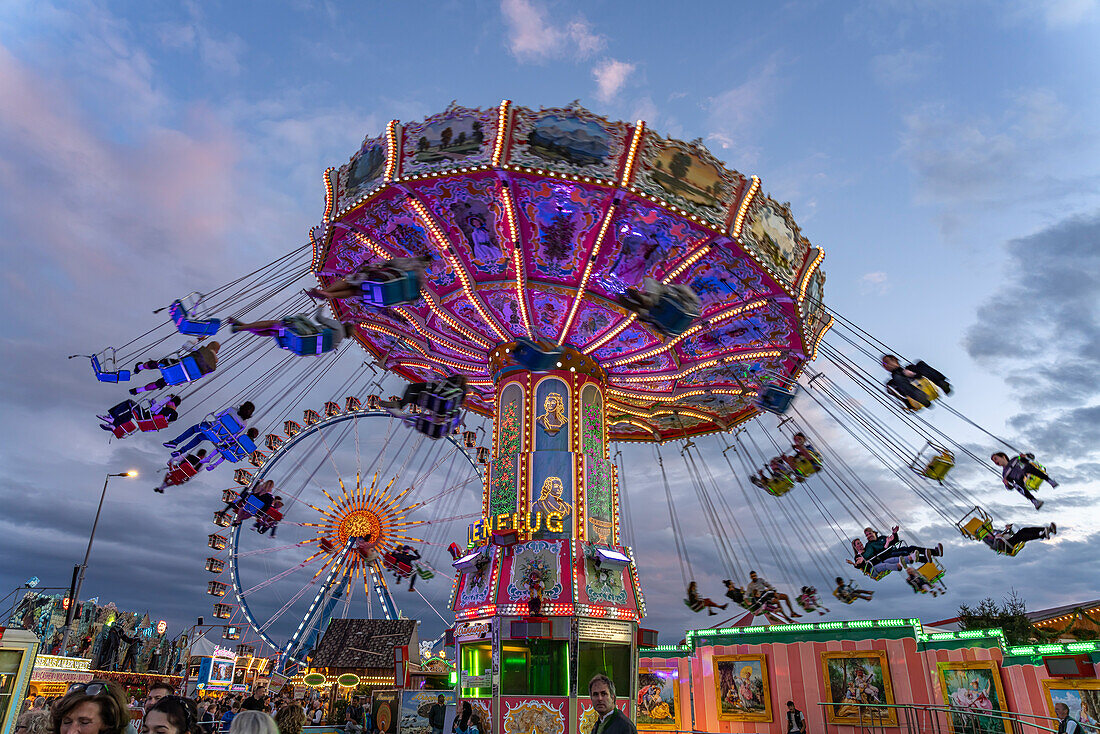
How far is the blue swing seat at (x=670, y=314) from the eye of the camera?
1205 centimetres

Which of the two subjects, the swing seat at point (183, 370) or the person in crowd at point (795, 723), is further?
the person in crowd at point (795, 723)

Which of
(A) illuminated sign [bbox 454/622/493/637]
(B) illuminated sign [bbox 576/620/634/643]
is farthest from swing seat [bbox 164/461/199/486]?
(B) illuminated sign [bbox 576/620/634/643]

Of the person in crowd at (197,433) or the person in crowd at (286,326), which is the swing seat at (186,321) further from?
the person in crowd at (197,433)

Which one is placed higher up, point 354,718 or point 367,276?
point 367,276

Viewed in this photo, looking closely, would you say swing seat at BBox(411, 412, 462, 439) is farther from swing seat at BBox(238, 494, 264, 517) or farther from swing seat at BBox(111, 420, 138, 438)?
swing seat at BBox(238, 494, 264, 517)

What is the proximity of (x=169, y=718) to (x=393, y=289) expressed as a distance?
935 cm

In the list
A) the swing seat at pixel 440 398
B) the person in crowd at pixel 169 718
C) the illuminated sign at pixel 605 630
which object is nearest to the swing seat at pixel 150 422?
the swing seat at pixel 440 398

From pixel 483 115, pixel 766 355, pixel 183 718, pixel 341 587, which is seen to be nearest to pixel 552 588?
pixel 766 355

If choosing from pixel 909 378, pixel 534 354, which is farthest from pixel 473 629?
pixel 909 378

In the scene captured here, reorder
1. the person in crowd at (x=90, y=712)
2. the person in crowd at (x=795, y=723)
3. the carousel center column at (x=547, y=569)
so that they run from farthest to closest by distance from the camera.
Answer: the person in crowd at (x=795, y=723)
the carousel center column at (x=547, y=569)
the person in crowd at (x=90, y=712)

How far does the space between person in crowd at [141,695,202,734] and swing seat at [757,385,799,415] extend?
15753 millimetres

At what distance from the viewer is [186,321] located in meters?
12.7

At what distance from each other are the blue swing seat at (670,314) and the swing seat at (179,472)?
40.1 feet

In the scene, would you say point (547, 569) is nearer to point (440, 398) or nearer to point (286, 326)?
point (440, 398)
